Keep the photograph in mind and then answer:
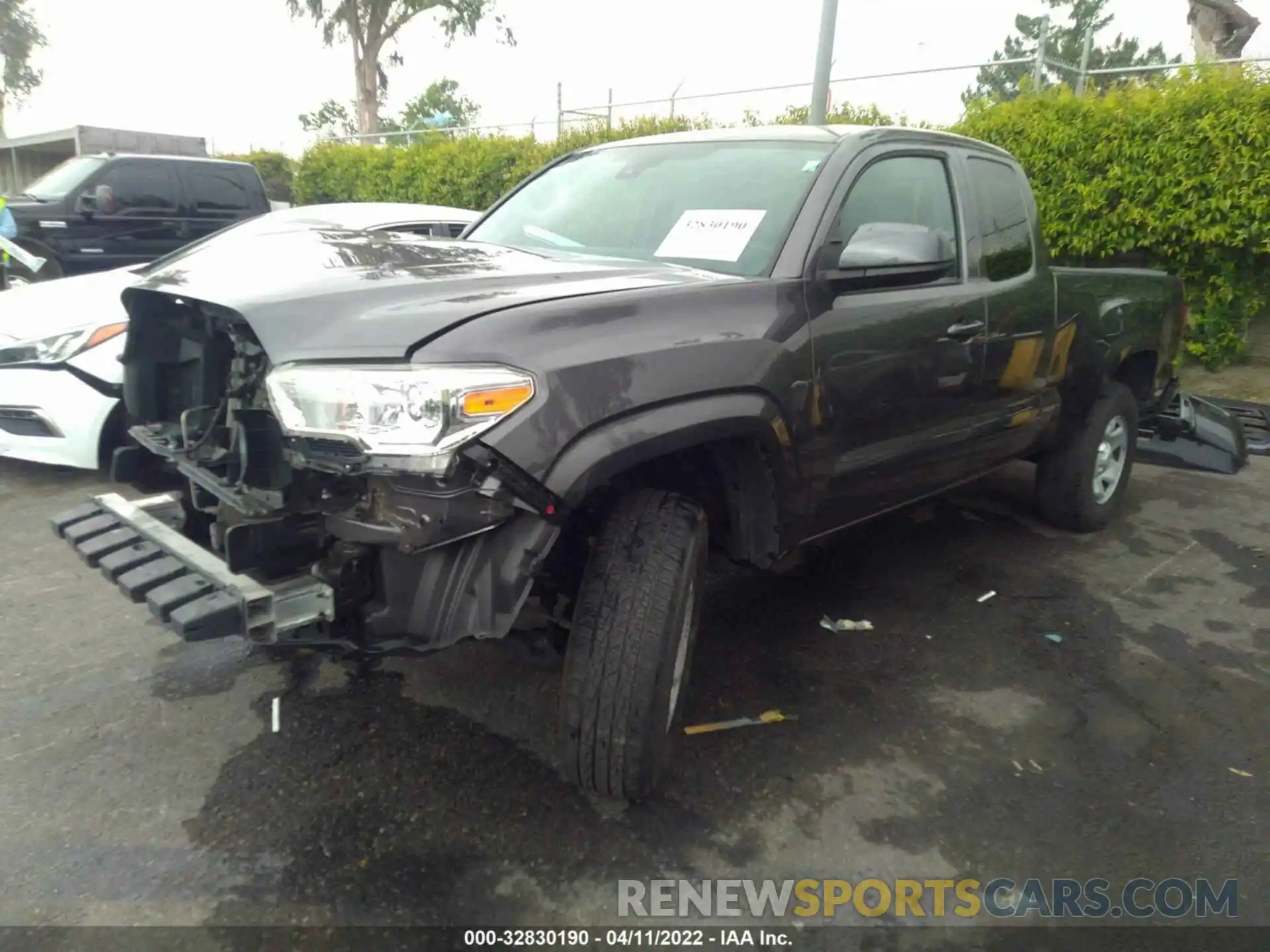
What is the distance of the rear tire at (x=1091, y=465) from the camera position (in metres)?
4.65

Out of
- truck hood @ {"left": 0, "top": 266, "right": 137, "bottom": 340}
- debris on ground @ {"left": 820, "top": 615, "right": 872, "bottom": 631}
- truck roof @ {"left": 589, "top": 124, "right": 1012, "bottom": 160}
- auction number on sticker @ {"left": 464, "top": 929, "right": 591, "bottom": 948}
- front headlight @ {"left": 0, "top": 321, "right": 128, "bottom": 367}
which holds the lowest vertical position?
debris on ground @ {"left": 820, "top": 615, "right": 872, "bottom": 631}

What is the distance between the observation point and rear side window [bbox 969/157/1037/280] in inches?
151

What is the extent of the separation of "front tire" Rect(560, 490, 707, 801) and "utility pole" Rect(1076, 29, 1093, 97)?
8.49m

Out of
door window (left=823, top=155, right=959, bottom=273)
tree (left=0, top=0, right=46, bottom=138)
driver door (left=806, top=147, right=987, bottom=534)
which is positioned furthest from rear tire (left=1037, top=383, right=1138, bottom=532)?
tree (left=0, top=0, right=46, bottom=138)

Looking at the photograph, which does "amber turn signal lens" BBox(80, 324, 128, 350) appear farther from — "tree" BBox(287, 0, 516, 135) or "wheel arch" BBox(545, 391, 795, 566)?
"tree" BBox(287, 0, 516, 135)

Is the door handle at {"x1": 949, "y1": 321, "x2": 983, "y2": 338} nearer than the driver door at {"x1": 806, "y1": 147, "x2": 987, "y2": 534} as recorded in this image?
No

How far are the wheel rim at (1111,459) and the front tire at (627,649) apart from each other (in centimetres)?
319

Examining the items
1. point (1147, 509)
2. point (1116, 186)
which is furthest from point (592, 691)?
point (1116, 186)

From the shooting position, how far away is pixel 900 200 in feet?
11.4

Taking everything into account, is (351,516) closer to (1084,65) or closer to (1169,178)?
(1169,178)

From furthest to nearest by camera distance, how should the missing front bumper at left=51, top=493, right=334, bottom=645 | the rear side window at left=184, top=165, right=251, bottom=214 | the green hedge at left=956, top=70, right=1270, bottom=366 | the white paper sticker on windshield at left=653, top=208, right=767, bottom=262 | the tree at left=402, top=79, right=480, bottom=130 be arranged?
the tree at left=402, top=79, right=480, bottom=130
the rear side window at left=184, top=165, right=251, bottom=214
the green hedge at left=956, top=70, right=1270, bottom=366
the white paper sticker on windshield at left=653, top=208, right=767, bottom=262
the missing front bumper at left=51, top=493, right=334, bottom=645

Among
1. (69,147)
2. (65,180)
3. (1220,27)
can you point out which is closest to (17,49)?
(69,147)

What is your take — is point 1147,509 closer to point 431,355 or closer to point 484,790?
point 484,790

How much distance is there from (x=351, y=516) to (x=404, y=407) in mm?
317
